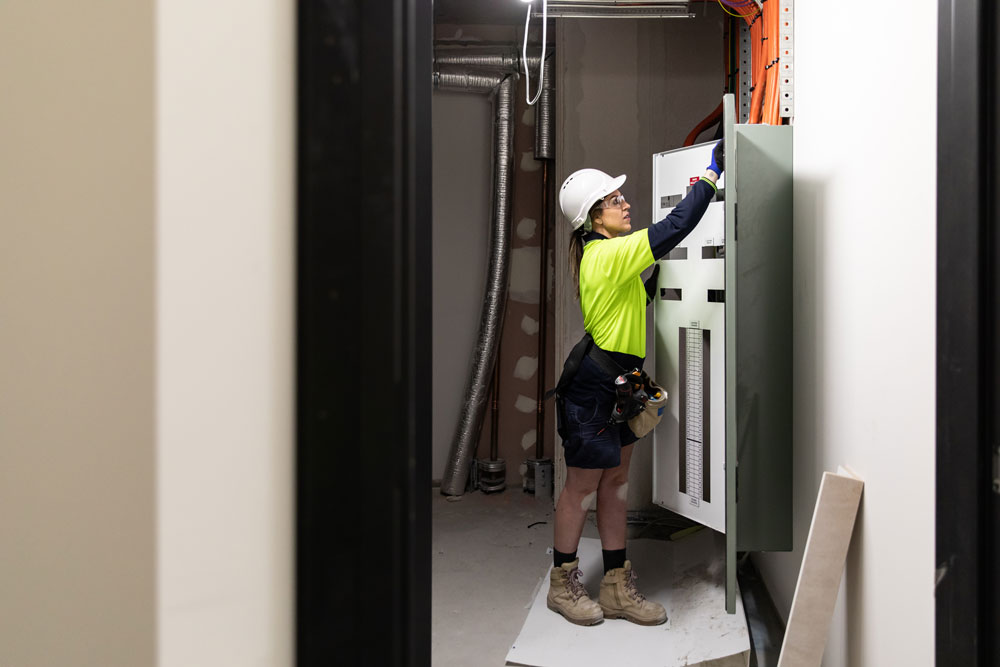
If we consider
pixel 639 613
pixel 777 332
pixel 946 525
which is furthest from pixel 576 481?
pixel 946 525

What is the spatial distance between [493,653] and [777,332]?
1.41 meters

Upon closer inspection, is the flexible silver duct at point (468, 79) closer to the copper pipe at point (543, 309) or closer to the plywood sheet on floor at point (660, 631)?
the copper pipe at point (543, 309)

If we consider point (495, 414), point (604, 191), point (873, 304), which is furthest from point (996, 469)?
point (495, 414)

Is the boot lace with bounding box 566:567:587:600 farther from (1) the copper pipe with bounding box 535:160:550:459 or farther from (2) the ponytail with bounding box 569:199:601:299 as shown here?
(1) the copper pipe with bounding box 535:160:550:459

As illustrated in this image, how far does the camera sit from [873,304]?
166 cm

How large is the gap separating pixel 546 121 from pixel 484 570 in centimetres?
243

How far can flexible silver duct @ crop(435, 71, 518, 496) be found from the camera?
4.29 metres

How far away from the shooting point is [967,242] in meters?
1.09

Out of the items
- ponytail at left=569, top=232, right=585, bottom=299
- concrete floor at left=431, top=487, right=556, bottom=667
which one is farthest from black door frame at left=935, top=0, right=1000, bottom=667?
ponytail at left=569, top=232, right=585, bottom=299

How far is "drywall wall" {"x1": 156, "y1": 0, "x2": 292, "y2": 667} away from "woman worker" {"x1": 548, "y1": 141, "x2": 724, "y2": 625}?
2226 mm

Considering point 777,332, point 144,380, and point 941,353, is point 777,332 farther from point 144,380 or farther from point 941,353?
point 144,380

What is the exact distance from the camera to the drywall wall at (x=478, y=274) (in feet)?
14.7

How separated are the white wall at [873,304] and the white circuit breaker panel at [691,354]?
1.11 ft

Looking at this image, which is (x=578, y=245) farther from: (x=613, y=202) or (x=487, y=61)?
(x=487, y=61)
